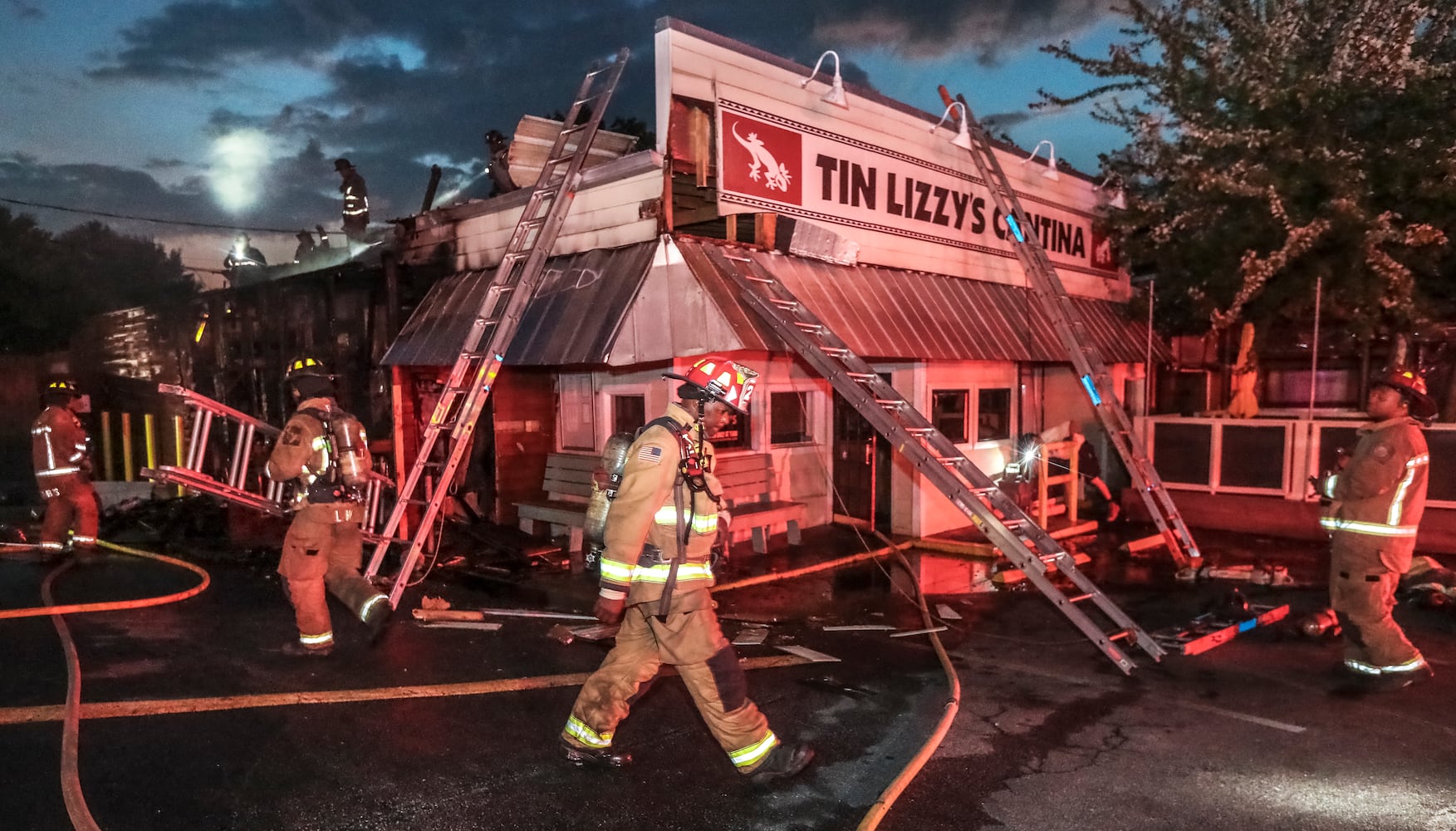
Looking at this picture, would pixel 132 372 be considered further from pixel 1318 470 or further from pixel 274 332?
pixel 1318 470

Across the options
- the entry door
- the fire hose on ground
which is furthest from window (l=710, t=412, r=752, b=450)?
the fire hose on ground

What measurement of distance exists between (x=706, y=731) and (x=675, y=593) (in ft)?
4.17

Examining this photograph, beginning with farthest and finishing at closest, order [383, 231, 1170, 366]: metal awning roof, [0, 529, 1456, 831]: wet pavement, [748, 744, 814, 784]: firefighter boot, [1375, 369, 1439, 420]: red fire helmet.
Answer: [383, 231, 1170, 366]: metal awning roof, [1375, 369, 1439, 420]: red fire helmet, [748, 744, 814, 784]: firefighter boot, [0, 529, 1456, 831]: wet pavement

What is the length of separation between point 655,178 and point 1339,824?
23.2ft

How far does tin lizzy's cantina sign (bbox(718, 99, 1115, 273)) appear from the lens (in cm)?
822

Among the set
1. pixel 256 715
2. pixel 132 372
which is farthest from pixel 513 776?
pixel 132 372

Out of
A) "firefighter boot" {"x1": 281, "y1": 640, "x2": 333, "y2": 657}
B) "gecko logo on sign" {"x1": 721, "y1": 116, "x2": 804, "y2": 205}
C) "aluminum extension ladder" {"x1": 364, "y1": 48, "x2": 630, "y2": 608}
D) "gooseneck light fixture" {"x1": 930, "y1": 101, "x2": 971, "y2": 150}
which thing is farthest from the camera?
"gooseneck light fixture" {"x1": 930, "y1": 101, "x2": 971, "y2": 150}

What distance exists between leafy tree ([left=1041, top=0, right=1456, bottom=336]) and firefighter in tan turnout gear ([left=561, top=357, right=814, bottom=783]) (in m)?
9.26

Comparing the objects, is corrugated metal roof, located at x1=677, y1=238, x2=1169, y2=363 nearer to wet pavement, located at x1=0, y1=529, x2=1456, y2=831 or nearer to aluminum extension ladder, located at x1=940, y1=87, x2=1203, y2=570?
aluminum extension ladder, located at x1=940, y1=87, x2=1203, y2=570

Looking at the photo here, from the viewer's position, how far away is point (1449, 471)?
9.34 meters

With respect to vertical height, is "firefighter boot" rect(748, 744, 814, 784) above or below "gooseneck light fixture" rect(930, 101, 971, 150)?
below

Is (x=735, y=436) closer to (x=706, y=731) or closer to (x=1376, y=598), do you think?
(x=706, y=731)

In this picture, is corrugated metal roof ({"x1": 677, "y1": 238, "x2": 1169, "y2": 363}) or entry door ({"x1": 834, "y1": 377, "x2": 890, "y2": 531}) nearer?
corrugated metal roof ({"x1": 677, "y1": 238, "x2": 1169, "y2": 363})

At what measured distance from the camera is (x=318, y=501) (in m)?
5.64
